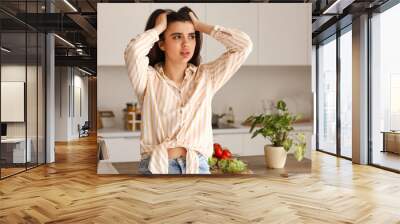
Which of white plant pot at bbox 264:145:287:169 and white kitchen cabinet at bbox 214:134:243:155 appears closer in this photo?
white plant pot at bbox 264:145:287:169

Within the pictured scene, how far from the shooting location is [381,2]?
6359 mm

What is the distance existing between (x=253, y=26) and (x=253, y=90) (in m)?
0.87

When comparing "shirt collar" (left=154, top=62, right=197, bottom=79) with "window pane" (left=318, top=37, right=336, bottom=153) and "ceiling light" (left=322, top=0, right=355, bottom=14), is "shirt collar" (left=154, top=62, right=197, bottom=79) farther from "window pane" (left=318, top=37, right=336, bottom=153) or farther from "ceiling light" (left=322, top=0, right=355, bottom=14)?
"window pane" (left=318, top=37, right=336, bottom=153)

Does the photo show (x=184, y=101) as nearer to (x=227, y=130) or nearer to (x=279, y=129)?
(x=227, y=130)

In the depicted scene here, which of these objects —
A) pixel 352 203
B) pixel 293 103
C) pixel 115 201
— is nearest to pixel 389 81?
pixel 293 103

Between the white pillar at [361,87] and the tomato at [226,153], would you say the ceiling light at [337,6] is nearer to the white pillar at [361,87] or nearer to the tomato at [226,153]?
the white pillar at [361,87]

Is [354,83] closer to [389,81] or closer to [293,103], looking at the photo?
[389,81]

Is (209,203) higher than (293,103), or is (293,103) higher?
(293,103)

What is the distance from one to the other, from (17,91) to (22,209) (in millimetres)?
2578

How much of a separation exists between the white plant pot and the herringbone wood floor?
0.31 m

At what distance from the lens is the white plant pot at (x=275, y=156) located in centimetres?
447

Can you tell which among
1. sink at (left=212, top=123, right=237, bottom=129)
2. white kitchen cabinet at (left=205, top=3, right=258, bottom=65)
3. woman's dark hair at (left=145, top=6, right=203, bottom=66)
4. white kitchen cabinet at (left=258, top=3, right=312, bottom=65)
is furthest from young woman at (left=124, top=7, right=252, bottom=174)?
white kitchen cabinet at (left=258, top=3, right=312, bottom=65)

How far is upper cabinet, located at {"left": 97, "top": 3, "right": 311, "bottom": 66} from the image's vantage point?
5188 mm

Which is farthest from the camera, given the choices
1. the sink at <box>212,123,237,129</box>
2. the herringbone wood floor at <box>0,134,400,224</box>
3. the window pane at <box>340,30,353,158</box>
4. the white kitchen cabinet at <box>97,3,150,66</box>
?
the window pane at <box>340,30,353,158</box>
